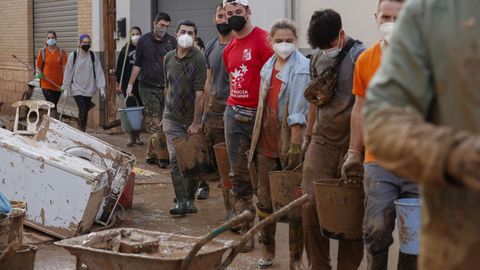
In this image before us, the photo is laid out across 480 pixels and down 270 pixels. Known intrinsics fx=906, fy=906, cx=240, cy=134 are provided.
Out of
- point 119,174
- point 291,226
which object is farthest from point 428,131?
point 119,174

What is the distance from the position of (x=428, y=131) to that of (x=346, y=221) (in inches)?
139

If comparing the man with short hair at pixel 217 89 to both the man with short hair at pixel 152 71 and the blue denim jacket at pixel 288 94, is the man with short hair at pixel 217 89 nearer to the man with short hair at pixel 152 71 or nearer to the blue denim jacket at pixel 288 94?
the blue denim jacket at pixel 288 94

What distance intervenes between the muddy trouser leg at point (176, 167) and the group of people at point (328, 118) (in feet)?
0.04

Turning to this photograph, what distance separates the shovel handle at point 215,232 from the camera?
4477mm

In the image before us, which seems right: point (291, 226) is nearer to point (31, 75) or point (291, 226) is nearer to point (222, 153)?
point (222, 153)

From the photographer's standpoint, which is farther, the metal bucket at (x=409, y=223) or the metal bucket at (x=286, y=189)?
the metal bucket at (x=286, y=189)

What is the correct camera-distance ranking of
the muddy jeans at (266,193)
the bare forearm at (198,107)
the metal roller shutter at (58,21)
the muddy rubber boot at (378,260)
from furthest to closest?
the metal roller shutter at (58,21)
the bare forearm at (198,107)
the muddy jeans at (266,193)
the muddy rubber boot at (378,260)

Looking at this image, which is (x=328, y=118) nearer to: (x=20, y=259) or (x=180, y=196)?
(x=20, y=259)

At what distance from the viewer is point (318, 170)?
6273 millimetres

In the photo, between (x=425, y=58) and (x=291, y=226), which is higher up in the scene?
(x=425, y=58)

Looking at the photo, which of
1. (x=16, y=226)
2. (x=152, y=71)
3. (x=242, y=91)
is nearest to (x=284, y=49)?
(x=242, y=91)

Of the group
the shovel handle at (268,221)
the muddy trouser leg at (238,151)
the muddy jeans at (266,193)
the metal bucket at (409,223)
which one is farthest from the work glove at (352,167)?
the muddy trouser leg at (238,151)

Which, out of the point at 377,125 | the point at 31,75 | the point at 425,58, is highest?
the point at 425,58

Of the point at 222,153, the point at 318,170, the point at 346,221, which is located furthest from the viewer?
the point at 222,153
